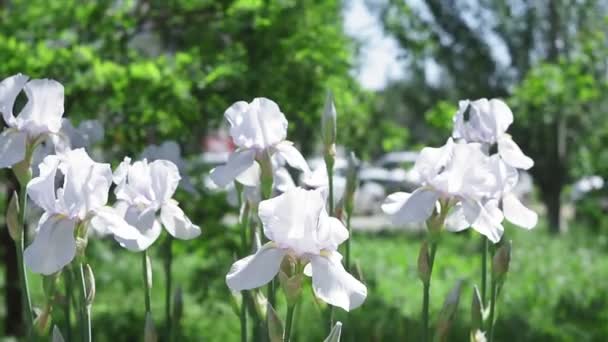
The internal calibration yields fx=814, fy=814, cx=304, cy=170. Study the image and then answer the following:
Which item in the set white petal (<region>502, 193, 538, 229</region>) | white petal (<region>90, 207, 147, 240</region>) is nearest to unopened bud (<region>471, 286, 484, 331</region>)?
white petal (<region>502, 193, 538, 229</region>)

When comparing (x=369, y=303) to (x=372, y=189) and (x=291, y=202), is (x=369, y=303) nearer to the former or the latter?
(x=291, y=202)

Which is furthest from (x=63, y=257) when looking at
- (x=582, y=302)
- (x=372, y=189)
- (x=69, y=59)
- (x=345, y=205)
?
(x=372, y=189)

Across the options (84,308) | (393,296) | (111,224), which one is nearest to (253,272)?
(111,224)

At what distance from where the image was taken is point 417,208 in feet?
4.64

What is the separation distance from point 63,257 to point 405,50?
4.84 meters

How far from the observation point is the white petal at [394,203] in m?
1.43

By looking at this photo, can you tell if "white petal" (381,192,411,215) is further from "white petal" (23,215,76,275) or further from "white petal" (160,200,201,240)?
"white petal" (23,215,76,275)

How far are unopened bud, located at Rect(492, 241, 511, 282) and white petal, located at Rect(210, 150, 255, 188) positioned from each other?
53 cm

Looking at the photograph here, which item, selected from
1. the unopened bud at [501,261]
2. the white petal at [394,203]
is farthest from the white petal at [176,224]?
the unopened bud at [501,261]

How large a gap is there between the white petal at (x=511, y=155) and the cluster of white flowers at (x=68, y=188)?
2.28ft

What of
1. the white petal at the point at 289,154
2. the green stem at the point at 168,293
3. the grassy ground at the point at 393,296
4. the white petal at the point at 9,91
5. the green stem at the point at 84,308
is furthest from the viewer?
the grassy ground at the point at 393,296

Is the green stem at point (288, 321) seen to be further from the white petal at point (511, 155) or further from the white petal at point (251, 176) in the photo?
the white petal at point (511, 155)

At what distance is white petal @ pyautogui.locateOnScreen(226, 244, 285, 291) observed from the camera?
1.18 m

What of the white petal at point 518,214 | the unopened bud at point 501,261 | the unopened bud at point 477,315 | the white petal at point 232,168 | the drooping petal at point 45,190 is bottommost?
the unopened bud at point 477,315
